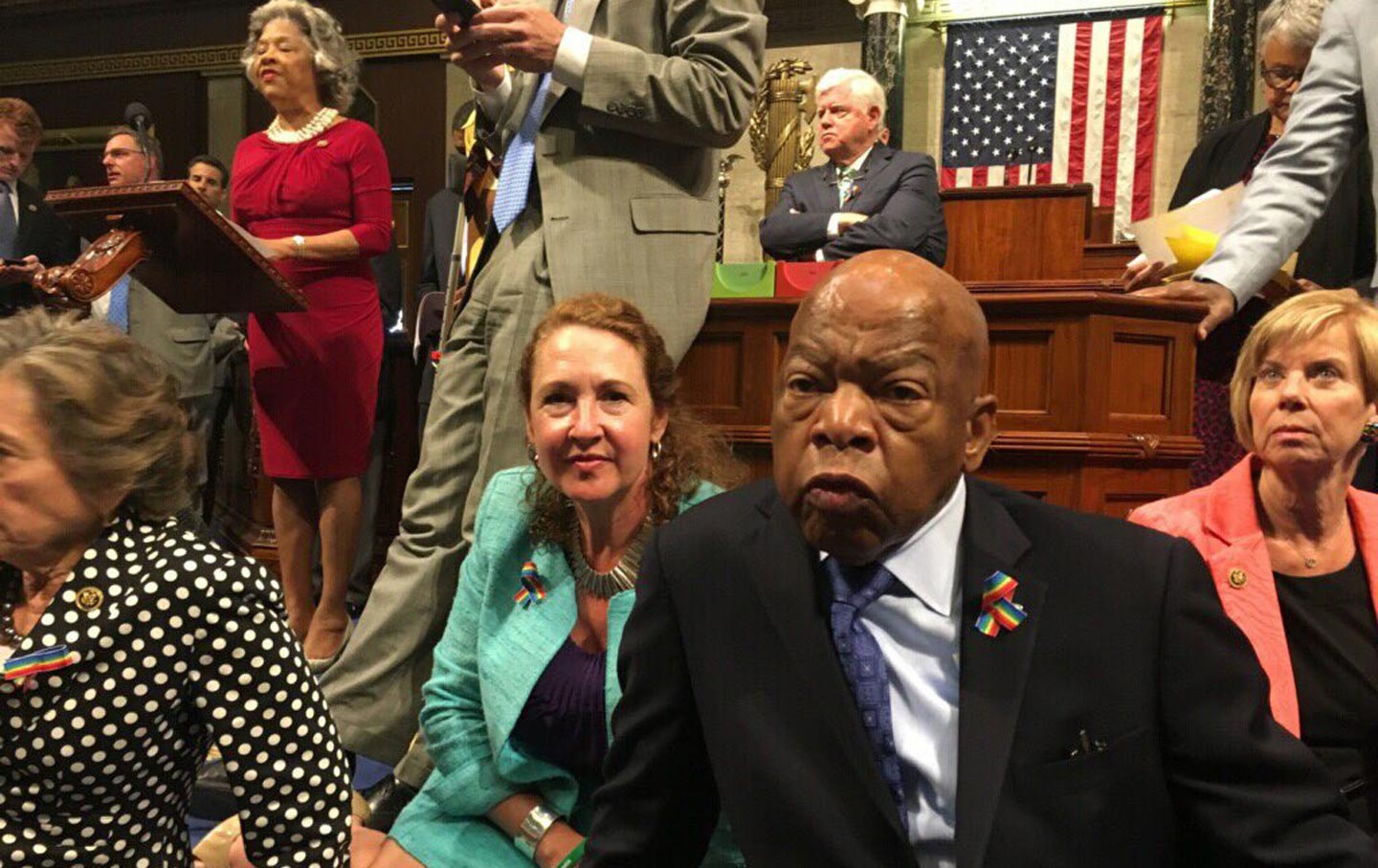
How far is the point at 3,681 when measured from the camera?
1434mm

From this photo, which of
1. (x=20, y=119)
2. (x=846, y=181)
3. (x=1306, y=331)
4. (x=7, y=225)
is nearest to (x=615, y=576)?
(x=1306, y=331)

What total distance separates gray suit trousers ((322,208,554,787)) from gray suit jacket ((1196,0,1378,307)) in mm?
1302

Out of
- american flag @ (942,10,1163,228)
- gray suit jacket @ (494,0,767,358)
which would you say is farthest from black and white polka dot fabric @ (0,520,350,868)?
american flag @ (942,10,1163,228)

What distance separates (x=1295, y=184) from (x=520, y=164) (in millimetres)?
1485

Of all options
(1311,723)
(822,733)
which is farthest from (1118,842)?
(1311,723)

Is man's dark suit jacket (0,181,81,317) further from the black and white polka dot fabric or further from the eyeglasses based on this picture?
the eyeglasses

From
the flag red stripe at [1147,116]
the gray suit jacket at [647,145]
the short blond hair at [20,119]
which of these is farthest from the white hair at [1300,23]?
the flag red stripe at [1147,116]

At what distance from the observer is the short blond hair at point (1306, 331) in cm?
191

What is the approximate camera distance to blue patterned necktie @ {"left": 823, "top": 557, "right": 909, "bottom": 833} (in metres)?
1.16

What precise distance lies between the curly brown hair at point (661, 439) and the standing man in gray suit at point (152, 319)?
299cm

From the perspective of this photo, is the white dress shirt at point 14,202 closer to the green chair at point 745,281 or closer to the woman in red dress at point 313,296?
the woman in red dress at point 313,296

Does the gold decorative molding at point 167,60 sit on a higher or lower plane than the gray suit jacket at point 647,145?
higher

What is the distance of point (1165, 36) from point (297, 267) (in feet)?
23.4

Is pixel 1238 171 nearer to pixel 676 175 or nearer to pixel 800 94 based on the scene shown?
pixel 676 175
